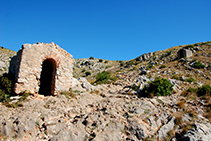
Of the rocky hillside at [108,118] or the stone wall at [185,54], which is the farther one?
the stone wall at [185,54]

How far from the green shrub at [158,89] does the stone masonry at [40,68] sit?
6.13m

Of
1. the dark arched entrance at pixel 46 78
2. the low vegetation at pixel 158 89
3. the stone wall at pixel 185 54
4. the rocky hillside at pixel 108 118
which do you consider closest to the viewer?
the rocky hillside at pixel 108 118

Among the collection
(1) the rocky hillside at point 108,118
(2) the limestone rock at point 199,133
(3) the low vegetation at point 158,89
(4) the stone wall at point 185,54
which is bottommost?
(2) the limestone rock at point 199,133

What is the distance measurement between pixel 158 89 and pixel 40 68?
8.57 metres

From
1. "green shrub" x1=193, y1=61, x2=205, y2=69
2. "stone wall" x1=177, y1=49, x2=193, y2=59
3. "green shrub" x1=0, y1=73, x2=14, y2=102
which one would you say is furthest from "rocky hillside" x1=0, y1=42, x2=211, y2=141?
"stone wall" x1=177, y1=49, x2=193, y2=59

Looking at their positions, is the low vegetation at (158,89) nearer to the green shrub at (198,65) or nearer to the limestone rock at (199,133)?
the limestone rock at (199,133)

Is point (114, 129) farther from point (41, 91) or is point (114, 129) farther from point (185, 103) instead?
point (41, 91)

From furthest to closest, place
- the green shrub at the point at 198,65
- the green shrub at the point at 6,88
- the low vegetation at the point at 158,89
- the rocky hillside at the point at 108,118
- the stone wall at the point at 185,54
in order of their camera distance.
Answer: the stone wall at the point at 185,54 → the green shrub at the point at 198,65 → the low vegetation at the point at 158,89 → the green shrub at the point at 6,88 → the rocky hillside at the point at 108,118

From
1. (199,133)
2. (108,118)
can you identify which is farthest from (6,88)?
(199,133)

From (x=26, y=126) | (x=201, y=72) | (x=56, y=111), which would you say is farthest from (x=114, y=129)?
(x=201, y=72)

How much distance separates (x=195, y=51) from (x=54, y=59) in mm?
23493

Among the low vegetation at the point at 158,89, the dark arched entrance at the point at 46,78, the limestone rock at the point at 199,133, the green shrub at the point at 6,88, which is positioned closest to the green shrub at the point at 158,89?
the low vegetation at the point at 158,89

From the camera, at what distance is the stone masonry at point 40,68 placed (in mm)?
8883

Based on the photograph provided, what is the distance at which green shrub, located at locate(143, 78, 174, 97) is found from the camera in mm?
11024
